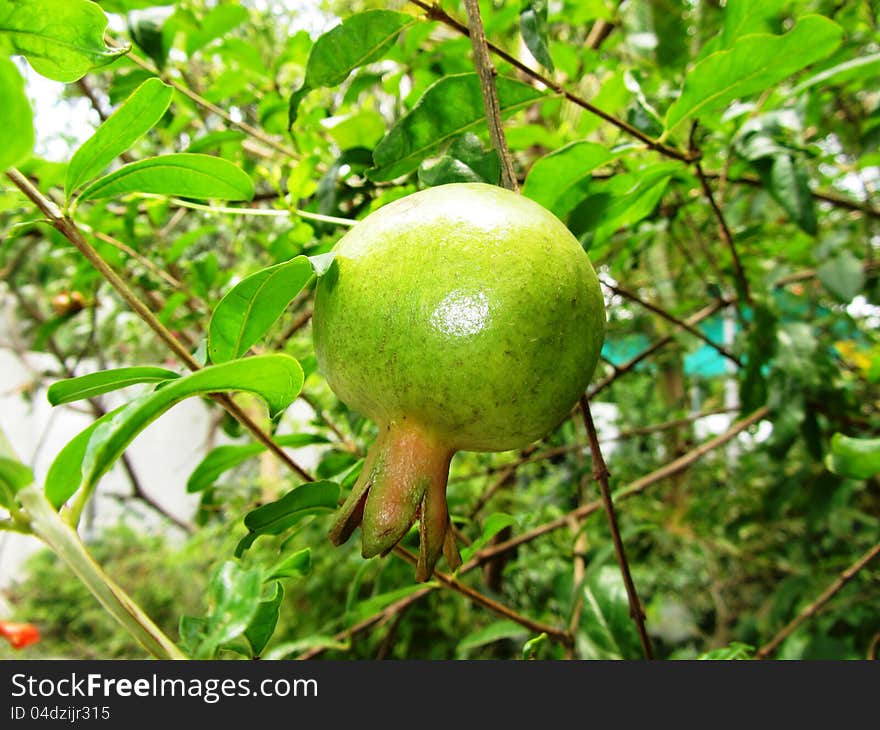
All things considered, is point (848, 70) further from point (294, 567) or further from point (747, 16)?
point (294, 567)

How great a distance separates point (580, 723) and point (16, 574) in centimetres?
577

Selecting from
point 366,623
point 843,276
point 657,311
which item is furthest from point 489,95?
point 843,276

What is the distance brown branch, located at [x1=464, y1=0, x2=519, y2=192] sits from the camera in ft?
1.53

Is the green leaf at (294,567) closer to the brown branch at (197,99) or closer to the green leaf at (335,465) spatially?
the green leaf at (335,465)

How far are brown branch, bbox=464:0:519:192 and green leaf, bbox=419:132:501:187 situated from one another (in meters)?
0.04

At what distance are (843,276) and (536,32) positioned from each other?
36.2 inches

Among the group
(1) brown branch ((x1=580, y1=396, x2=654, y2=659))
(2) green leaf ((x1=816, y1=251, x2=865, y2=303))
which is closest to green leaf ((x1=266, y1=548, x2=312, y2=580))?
(1) brown branch ((x1=580, y1=396, x2=654, y2=659))

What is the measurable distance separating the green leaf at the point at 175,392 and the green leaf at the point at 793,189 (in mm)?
705

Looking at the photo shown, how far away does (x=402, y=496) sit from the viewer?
0.41m

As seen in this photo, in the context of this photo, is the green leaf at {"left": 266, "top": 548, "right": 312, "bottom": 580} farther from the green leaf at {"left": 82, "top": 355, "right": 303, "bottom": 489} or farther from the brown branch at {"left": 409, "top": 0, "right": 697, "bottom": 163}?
the brown branch at {"left": 409, "top": 0, "right": 697, "bottom": 163}

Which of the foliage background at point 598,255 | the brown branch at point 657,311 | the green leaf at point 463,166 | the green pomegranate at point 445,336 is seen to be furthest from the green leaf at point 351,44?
the brown branch at point 657,311

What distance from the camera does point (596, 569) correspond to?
94 cm

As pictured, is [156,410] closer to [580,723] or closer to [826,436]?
[580,723]

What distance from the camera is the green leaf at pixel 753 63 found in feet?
1.89
